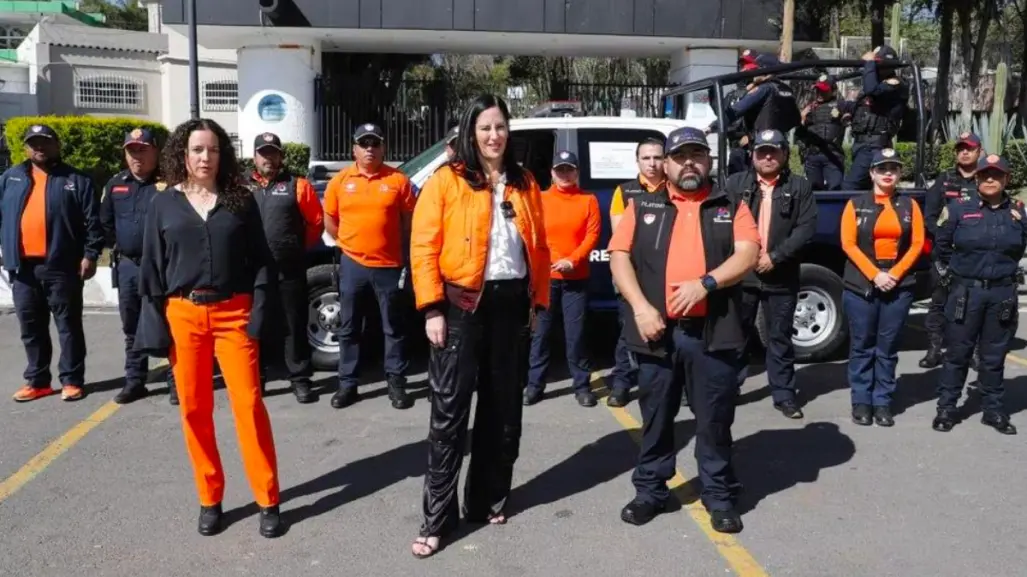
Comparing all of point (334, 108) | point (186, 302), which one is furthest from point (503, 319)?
point (334, 108)

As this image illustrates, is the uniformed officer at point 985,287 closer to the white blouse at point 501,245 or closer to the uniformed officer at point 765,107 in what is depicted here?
the uniformed officer at point 765,107

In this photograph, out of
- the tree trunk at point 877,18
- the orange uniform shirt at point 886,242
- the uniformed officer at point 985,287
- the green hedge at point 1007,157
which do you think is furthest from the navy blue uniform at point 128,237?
the green hedge at point 1007,157

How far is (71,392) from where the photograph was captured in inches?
260

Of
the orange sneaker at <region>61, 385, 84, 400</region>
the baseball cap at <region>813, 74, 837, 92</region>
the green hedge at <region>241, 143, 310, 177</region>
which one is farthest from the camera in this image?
the green hedge at <region>241, 143, 310, 177</region>

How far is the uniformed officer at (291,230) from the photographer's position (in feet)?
20.9

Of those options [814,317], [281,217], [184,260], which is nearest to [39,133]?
[281,217]

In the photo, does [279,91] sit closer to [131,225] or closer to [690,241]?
[131,225]

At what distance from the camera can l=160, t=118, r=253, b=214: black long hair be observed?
14.1 ft

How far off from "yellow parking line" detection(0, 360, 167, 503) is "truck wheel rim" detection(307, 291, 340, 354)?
4.88ft

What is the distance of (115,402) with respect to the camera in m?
6.58

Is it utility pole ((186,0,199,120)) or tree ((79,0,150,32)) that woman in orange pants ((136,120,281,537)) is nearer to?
utility pole ((186,0,199,120))

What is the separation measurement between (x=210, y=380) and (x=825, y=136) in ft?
18.4

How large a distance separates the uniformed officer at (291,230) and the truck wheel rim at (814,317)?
3.80 meters

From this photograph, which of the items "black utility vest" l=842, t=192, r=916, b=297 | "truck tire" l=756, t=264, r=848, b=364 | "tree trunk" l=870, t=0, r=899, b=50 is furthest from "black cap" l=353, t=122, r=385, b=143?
"tree trunk" l=870, t=0, r=899, b=50
